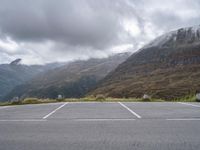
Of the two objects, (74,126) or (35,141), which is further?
(74,126)

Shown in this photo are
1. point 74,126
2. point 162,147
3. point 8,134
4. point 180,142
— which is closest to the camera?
point 162,147

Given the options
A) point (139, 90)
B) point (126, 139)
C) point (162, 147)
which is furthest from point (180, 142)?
point (139, 90)

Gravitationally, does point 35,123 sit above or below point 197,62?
below

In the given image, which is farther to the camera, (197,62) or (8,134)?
(197,62)

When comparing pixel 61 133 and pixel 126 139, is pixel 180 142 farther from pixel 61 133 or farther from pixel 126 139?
pixel 61 133

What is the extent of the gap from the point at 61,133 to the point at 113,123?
7.48 ft

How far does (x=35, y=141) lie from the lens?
703 centimetres

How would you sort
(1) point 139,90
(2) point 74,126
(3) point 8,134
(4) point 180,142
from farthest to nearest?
1. (1) point 139,90
2. (2) point 74,126
3. (3) point 8,134
4. (4) point 180,142

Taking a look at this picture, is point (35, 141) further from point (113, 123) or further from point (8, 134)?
point (113, 123)

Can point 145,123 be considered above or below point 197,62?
below

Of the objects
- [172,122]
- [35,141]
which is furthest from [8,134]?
[172,122]

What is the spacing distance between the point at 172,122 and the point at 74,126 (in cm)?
320

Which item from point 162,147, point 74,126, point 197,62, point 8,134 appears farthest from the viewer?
point 197,62

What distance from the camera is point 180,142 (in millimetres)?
6688
